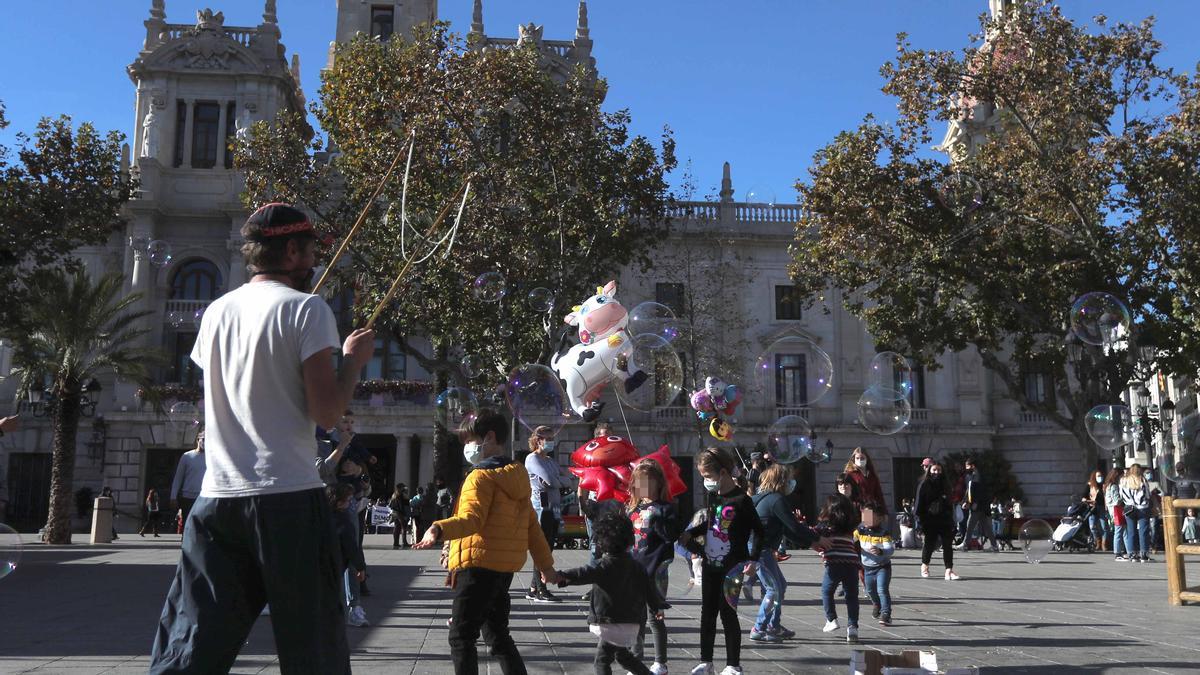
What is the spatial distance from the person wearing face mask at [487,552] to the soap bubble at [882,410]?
11.4 metres

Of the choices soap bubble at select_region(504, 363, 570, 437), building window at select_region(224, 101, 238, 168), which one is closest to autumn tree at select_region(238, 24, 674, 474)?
soap bubble at select_region(504, 363, 570, 437)

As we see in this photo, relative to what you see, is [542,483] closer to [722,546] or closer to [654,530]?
[654,530]

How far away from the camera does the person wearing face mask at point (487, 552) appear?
5.07 metres

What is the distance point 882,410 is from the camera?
52.6 ft

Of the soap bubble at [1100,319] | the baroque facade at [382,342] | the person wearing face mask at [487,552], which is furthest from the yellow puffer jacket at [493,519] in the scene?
the baroque facade at [382,342]

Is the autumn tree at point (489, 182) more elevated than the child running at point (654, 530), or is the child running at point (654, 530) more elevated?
the autumn tree at point (489, 182)

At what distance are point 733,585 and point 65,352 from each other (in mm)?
23073

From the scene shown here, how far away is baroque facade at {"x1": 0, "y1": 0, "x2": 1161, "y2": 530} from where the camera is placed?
1363 inches

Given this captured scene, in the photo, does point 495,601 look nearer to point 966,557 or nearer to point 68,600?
point 68,600

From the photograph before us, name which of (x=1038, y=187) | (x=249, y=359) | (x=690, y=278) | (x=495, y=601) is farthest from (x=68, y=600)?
(x=690, y=278)

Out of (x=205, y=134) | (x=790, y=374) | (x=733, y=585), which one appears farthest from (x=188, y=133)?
(x=733, y=585)

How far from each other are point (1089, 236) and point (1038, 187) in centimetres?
155

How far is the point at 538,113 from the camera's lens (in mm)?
24922

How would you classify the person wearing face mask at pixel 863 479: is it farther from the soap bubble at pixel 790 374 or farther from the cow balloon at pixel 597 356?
the soap bubble at pixel 790 374
